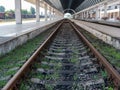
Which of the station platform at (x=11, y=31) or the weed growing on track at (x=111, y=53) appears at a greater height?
the station platform at (x=11, y=31)

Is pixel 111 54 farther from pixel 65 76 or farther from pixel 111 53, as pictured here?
pixel 65 76

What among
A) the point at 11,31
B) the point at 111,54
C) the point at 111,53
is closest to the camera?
the point at 111,54

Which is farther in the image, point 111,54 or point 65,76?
point 111,54

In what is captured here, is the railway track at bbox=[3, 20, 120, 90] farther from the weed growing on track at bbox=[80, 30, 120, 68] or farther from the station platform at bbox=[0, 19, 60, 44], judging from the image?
the station platform at bbox=[0, 19, 60, 44]

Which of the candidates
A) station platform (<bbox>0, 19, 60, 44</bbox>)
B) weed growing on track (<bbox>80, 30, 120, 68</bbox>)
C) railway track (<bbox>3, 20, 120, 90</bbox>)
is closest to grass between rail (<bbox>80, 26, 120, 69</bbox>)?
weed growing on track (<bbox>80, 30, 120, 68</bbox>)

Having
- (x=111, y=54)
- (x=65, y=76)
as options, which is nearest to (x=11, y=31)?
(x=111, y=54)

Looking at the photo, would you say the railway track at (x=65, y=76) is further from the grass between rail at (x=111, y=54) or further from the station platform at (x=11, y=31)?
the station platform at (x=11, y=31)

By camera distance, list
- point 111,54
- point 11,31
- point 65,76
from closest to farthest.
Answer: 1. point 65,76
2. point 111,54
3. point 11,31

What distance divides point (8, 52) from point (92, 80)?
5064mm

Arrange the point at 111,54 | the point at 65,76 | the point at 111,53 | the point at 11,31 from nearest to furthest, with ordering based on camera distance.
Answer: the point at 65,76, the point at 111,54, the point at 111,53, the point at 11,31

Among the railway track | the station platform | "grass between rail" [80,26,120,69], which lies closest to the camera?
the railway track

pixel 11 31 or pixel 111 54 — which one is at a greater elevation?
pixel 11 31

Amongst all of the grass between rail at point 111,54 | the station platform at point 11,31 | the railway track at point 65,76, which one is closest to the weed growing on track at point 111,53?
the grass between rail at point 111,54

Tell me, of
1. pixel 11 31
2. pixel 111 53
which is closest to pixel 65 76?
pixel 111 53
